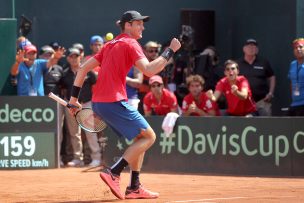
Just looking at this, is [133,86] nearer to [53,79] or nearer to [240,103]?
[53,79]

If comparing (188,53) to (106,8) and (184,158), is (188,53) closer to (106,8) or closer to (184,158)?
(106,8)

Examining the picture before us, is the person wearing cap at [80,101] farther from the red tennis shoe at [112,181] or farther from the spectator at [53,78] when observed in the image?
the red tennis shoe at [112,181]

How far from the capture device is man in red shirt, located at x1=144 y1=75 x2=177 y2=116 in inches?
526

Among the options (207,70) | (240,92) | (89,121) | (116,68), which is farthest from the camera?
(207,70)

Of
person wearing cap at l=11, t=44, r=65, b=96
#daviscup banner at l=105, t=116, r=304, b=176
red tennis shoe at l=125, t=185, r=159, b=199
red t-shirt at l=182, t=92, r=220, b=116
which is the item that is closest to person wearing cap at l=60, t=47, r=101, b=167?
person wearing cap at l=11, t=44, r=65, b=96

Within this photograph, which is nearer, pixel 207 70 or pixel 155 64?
pixel 155 64

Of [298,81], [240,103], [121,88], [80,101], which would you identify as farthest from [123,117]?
[80,101]

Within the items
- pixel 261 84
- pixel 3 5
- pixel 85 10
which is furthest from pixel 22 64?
pixel 261 84

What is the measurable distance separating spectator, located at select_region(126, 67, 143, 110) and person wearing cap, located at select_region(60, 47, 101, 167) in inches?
25.5

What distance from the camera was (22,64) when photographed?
45.0 feet

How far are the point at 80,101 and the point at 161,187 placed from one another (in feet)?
12.2

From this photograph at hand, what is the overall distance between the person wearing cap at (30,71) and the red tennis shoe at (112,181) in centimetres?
481

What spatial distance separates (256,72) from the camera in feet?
46.4

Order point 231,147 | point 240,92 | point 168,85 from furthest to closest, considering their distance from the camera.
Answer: point 168,85 → point 240,92 → point 231,147
